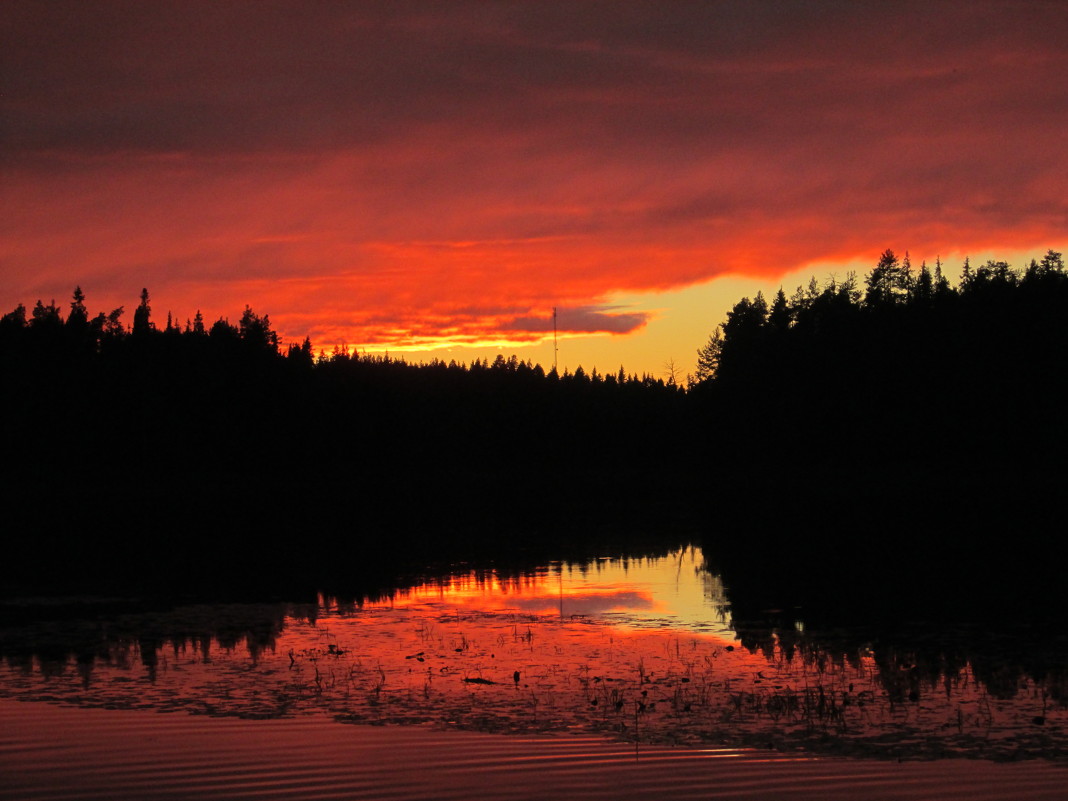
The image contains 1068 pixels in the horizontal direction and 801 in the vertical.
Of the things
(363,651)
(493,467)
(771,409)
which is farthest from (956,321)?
(363,651)

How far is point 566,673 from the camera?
68.7ft

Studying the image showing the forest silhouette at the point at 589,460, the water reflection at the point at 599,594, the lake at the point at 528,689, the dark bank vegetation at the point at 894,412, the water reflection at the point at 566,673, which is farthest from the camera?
the dark bank vegetation at the point at 894,412

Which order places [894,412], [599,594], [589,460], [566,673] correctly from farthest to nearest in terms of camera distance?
1. [589,460]
2. [894,412]
3. [599,594]
4. [566,673]

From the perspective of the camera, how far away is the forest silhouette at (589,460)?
156 feet

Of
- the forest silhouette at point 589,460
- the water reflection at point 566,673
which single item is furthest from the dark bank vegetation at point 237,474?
the water reflection at point 566,673

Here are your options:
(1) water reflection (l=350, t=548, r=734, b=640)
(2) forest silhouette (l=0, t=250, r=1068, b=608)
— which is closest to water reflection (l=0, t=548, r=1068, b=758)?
(1) water reflection (l=350, t=548, r=734, b=640)

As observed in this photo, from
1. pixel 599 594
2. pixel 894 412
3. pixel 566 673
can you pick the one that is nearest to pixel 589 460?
pixel 894 412

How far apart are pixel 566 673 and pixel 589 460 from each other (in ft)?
583

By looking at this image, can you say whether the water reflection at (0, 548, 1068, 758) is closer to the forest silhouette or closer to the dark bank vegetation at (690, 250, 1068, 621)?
the forest silhouette

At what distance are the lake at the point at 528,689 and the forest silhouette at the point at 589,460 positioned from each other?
27.0ft

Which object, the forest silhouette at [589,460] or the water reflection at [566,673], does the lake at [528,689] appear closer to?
the water reflection at [566,673]

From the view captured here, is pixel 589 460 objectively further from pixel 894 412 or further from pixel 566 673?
pixel 566 673

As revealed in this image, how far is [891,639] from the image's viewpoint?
78.5ft

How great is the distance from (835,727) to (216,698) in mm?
10189
